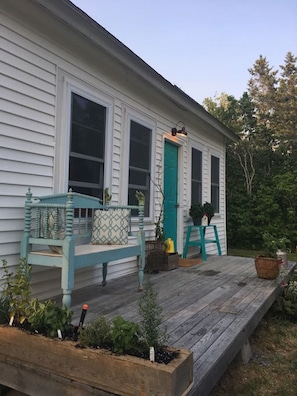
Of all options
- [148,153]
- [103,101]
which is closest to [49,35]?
[103,101]

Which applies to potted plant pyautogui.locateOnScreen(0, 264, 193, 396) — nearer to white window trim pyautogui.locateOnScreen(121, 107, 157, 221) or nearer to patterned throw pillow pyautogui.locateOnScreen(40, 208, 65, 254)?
patterned throw pillow pyautogui.locateOnScreen(40, 208, 65, 254)

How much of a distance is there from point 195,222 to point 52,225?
12.7ft

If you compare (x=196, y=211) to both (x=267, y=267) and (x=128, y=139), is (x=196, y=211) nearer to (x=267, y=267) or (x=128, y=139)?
(x=267, y=267)

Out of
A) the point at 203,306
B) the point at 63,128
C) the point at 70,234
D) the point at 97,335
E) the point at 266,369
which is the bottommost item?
the point at 266,369

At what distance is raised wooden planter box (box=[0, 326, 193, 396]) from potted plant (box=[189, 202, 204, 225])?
4638 millimetres

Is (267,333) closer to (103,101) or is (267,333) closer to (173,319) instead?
(173,319)

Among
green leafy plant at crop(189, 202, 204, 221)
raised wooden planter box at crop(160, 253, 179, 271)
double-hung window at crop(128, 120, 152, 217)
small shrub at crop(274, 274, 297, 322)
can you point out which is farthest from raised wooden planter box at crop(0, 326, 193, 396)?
green leafy plant at crop(189, 202, 204, 221)

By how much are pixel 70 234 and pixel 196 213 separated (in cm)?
388

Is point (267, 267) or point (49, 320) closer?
point (49, 320)

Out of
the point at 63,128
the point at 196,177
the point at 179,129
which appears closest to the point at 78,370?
the point at 63,128

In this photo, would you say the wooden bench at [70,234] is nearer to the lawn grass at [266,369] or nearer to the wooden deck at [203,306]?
the wooden deck at [203,306]

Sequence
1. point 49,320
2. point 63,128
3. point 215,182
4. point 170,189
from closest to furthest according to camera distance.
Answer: point 49,320 < point 63,128 < point 170,189 < point 215,182

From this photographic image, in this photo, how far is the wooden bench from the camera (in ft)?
8.39

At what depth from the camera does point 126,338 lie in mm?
1561
